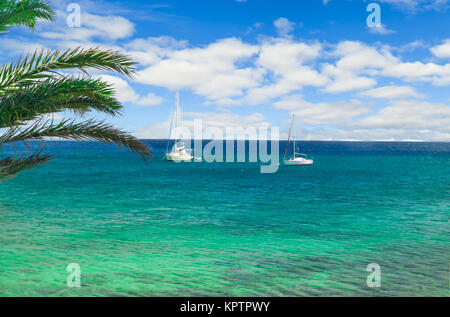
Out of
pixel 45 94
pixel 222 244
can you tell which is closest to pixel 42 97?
pixel 45 94

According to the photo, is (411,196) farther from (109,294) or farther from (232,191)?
(109,294)

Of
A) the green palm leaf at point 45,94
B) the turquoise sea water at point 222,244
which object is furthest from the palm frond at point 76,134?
the turquoise sea water at point 222,244

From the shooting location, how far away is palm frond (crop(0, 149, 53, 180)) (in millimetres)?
7805

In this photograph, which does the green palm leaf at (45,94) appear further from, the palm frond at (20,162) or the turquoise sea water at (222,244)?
the turquoise sea water at (222,244)

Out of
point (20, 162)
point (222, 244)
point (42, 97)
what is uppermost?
point (42, 97)

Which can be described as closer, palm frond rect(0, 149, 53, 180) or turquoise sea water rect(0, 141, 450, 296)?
palm frond rect(0, 149, 53, 180)

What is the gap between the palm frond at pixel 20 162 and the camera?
781cm

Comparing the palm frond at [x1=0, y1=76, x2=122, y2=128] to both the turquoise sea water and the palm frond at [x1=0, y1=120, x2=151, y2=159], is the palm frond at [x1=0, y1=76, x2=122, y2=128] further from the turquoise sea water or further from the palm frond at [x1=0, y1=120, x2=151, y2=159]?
the turquoise sea water

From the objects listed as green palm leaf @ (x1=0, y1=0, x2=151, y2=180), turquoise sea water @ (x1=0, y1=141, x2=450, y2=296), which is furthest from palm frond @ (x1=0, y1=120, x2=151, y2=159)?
turquoise sea water @ (x1=0, y1=141, x2=450, y2=296)

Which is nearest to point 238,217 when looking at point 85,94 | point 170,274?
point 170,274

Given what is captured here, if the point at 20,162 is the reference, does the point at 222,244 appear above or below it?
below

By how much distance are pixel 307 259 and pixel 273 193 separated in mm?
19568

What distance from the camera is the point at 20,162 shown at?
8.10 meters

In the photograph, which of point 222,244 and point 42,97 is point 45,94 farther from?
point 222,244
